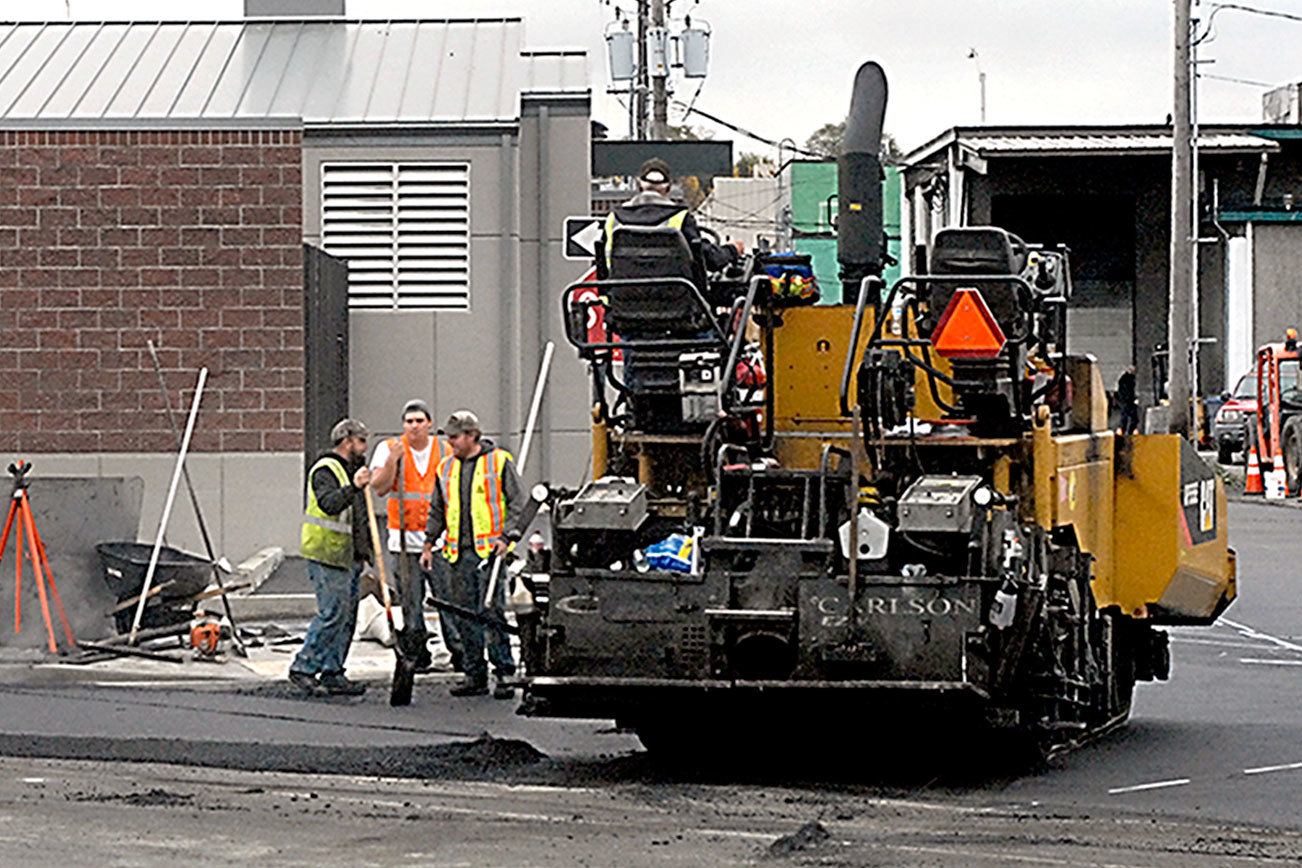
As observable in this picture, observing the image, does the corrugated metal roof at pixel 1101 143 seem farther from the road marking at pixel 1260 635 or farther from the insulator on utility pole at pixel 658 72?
the road marking at pixel 1260 635

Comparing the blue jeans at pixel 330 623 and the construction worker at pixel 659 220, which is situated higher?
the construction worker at pixel 659 220

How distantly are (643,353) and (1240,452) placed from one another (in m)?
33.4

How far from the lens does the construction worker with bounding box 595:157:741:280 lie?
435 inches

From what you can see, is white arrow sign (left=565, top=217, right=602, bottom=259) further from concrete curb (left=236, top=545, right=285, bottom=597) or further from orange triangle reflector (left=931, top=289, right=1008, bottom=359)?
orange triangle reflector (left=931, top=289, right=1008, bottom=359)

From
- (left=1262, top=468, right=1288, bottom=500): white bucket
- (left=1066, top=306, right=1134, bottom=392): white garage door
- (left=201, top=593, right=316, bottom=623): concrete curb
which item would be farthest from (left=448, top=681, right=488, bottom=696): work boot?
(left=1066, top=306, right=1134, bottom=392): white garage door

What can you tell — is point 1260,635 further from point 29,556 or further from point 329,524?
point 29,556

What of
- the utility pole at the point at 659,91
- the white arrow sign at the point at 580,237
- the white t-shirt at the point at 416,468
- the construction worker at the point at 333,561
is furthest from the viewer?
the utility pole at the point at 659,91

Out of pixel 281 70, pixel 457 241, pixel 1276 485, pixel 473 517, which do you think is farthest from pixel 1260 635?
pixel 1276 485

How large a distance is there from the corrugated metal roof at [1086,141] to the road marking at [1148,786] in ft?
129

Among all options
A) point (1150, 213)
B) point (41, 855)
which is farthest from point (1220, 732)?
point (1150, 213)

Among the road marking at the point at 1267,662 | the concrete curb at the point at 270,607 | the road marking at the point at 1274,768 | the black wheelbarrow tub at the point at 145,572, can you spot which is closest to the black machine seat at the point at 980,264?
the road marking at the point at 1274,768

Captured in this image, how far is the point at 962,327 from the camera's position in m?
10.7

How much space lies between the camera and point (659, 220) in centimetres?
1105

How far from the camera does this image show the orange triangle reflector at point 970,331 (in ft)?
34.9
